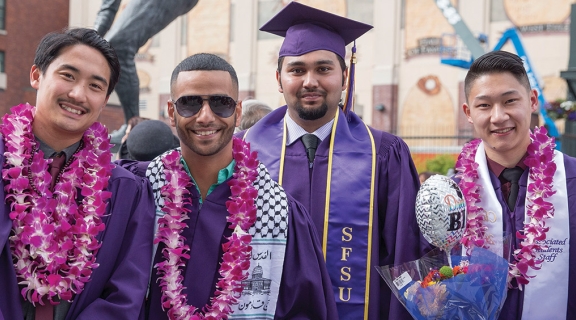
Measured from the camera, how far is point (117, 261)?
94.7 inches

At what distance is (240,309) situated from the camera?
8.43ft

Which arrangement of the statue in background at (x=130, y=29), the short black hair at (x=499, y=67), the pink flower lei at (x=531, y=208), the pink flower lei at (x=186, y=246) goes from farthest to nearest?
the statue in background at (x=130, y=29) → the short black hair at (x=499, y=67) → the pink flower lei at (x=531, y=208) → the pink flower lei at (x=186, y=246)

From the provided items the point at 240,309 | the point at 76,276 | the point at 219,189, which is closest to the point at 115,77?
the point at 219,189

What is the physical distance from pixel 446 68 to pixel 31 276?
18.5 m

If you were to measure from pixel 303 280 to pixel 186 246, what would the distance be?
46cm

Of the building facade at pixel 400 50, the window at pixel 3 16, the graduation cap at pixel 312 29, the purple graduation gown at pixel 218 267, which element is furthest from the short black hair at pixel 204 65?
the window at pixel 3 16

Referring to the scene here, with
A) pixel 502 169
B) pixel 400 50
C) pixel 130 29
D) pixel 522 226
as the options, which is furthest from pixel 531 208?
pixel 400 50

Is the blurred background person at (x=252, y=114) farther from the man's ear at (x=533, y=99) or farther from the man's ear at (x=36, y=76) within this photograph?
the man's ear at (x=36, y=76)

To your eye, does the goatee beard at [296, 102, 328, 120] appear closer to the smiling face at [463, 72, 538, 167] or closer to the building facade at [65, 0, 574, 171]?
the smiling face at [463, 72, 538, 167]

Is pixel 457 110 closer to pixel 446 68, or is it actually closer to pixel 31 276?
pixel 446 68

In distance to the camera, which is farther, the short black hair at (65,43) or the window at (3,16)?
the window at (3,16)

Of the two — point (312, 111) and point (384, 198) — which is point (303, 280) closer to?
point (384, 198)

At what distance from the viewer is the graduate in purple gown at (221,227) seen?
8.21 ft

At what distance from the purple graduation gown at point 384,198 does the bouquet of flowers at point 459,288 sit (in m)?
0.31
